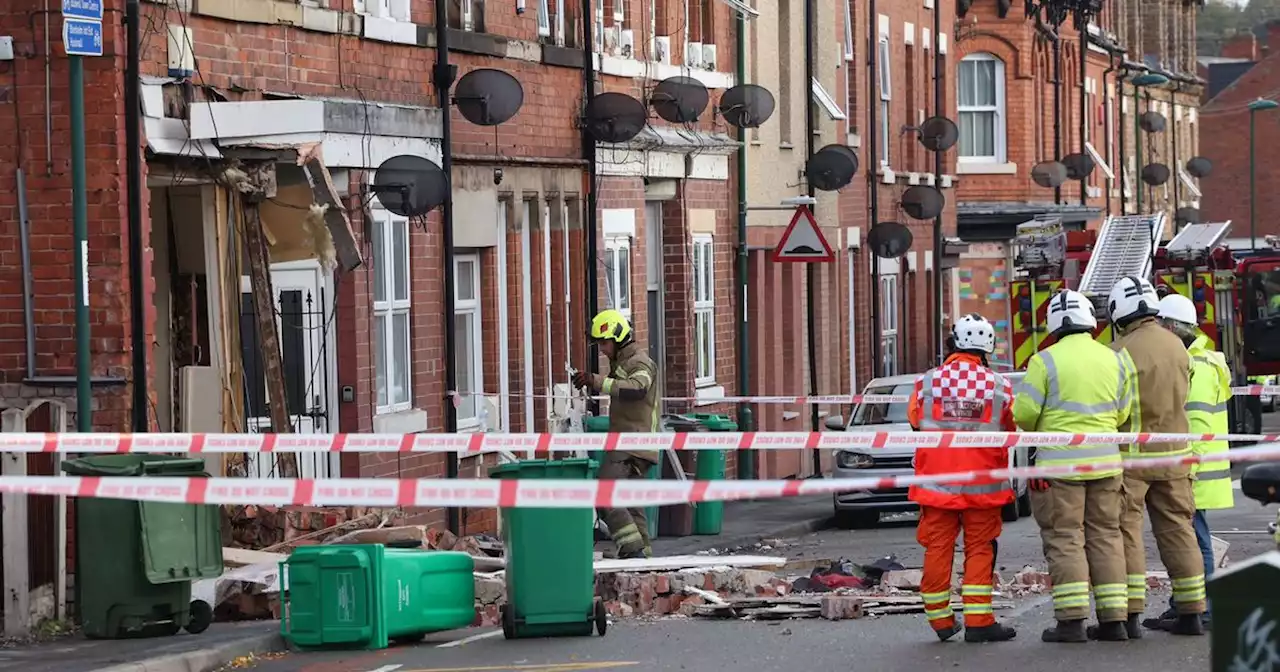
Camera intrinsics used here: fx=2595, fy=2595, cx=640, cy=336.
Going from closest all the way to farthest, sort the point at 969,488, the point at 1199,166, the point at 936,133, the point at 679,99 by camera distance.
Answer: the point at 969,488 → the point at 679,99 → the point at 936,133 → the point at 1199,166

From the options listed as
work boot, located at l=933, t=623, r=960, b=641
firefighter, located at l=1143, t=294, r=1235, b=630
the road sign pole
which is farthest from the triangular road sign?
work boot, located at l=933, t=623, r=960, b=641

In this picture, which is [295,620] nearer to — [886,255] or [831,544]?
[831,544]

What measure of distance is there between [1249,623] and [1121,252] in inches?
972

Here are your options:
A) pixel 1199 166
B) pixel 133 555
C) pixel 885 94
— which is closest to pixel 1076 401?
pixel 133 555

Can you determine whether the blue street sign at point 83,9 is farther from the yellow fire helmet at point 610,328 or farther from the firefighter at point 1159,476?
the firefighter at point 1159,476

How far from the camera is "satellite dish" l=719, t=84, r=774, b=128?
25953 mm

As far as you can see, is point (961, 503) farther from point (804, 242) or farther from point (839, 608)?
point (804, 242)

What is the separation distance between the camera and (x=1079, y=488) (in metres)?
13.1

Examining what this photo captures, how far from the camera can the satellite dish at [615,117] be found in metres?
23.2

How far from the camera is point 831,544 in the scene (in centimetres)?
2192

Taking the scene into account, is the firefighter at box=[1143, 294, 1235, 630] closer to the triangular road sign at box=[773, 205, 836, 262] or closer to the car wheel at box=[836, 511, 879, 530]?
the car wheel at box=[836, 511, 879, 530]

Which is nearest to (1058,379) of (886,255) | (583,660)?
(583,660)

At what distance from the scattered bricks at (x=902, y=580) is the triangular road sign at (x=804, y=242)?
10934 millimetres

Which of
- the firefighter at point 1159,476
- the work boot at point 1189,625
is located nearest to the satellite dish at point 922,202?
the firefighter at point 1159,476
